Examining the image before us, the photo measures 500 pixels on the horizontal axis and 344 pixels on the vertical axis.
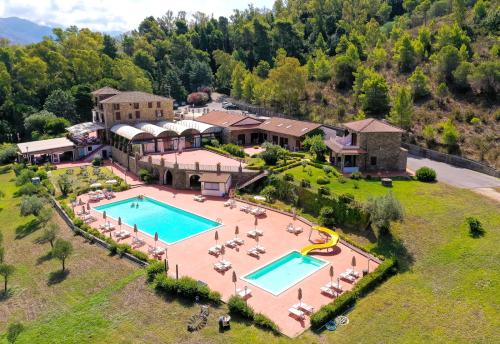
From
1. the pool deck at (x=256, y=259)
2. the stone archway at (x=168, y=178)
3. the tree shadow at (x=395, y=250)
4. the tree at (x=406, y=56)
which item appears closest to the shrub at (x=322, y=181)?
the pool deck at (x=256, y=259)

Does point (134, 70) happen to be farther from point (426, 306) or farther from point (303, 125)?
point (426, 306)

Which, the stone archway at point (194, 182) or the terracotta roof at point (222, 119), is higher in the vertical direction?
the terracotta roof at point (222, 119)

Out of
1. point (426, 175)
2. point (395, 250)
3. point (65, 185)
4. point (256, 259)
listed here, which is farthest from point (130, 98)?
point (395, 250)

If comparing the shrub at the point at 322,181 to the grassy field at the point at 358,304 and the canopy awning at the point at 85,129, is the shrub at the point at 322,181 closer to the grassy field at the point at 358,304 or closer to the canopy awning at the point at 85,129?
the grassy field at the point at 358,304

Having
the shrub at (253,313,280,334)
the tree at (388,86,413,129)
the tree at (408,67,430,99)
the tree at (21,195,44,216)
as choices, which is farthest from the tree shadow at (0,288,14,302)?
the tree at (408,67,430,99)

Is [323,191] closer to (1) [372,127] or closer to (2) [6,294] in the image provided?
(1) [372,127]

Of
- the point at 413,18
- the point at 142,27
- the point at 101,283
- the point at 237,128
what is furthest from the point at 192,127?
the point at 142,27
